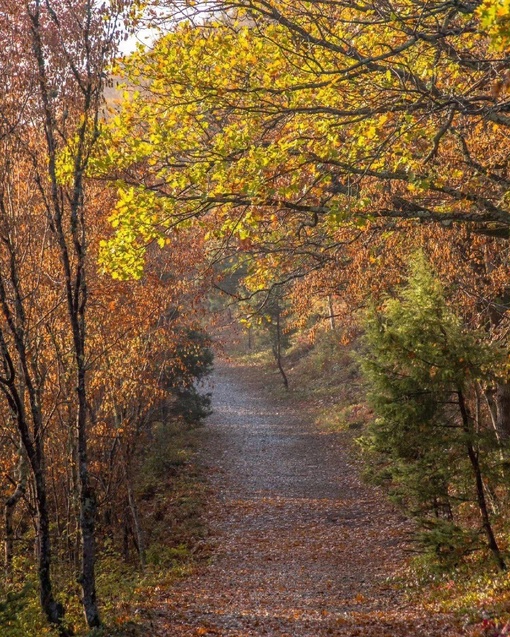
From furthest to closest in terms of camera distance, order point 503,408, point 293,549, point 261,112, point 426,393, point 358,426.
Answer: point 358,426, point 293,549, point 503,408, point 426,393, point 261,112

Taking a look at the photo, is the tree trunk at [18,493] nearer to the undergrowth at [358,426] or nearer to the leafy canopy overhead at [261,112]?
the leafy canopy overhead at [261,112]

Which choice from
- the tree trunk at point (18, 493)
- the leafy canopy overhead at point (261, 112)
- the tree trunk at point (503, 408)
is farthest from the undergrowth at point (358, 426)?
the tree trunk at point (18, 493)

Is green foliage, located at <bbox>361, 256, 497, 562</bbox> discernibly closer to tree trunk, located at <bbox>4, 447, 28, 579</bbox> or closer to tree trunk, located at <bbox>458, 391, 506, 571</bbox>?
tree trunk, located at <bbox>458, 391, 506, 571</bbox>

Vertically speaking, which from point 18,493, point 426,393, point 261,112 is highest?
point 261,112

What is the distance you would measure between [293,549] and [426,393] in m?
6.48

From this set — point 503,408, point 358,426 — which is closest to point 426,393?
point 503,408

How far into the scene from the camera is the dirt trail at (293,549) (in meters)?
9.03

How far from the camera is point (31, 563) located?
12555 millimetres

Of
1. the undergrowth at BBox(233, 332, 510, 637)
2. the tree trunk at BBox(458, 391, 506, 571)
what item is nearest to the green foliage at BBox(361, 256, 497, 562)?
the tree trunk at BBox(458, 391, 506, 571)

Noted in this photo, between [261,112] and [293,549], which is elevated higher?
[261,112]

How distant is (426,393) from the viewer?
33.6 feet

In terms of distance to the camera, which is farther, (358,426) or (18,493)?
(358,426)

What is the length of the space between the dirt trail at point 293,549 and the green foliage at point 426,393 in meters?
1.82

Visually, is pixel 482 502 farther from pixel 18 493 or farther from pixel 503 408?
pixel 18 493
